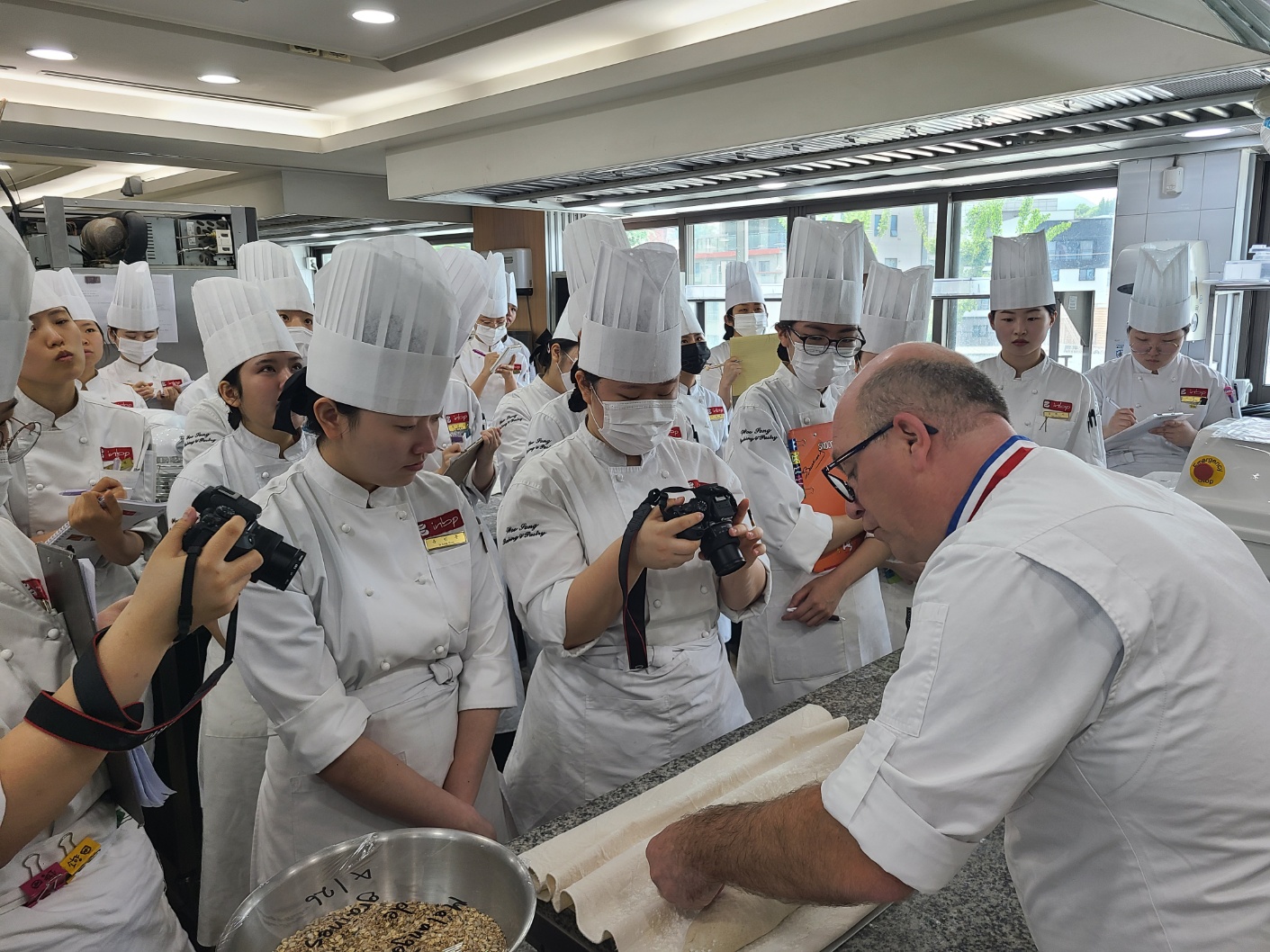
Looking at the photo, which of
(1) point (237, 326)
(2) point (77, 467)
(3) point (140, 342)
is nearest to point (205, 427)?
(2) point (77, 467)

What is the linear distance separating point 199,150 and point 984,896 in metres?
7.68

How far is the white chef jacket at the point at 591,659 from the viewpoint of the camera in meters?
1.69

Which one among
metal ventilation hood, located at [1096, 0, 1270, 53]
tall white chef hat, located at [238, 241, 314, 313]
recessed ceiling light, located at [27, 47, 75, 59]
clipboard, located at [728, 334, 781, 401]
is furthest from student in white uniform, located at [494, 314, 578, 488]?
recessed ceiling light, located at [27, 47, 75, 59]

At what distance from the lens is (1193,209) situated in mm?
4719

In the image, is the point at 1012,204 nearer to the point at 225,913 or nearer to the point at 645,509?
the point at 645,509

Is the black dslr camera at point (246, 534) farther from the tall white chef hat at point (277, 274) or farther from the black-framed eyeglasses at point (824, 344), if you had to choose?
the tall white chef hat at point (277, 274)

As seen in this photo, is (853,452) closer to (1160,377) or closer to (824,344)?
(824,344)

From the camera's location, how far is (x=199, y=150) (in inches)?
272

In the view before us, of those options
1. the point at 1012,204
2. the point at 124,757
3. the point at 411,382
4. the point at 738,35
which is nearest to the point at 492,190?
the point at 738,35

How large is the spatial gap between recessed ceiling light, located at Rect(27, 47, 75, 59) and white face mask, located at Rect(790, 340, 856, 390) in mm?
5075

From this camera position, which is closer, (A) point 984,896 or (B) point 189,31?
(A) point 984,896

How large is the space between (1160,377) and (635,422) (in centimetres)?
373

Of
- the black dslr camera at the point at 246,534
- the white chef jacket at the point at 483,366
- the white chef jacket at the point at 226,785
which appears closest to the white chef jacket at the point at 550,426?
the white chef jacket at the point at 226,785

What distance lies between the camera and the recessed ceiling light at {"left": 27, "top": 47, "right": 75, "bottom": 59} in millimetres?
5027
